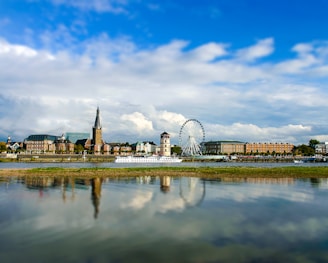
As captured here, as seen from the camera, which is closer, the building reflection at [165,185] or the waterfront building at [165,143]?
the building reflection at [165,185]

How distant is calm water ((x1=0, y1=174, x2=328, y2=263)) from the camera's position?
16.7 meters

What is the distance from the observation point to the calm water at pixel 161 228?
54.9 ft

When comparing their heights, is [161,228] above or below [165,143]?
below

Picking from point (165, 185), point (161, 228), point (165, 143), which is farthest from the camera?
point (165, 143)

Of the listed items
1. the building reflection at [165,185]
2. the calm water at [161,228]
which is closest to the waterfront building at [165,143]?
the building reflection at [165,185]

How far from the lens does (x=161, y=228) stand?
72.1 feet

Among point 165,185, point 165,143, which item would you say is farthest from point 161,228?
point 165,143

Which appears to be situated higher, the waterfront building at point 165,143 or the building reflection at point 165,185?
the waterfront building at point 165,143

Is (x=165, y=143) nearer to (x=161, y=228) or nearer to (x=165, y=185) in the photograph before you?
(x=165, y=185)

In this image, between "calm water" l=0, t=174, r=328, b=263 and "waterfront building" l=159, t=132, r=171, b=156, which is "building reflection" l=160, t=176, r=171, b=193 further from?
"waterfront building" l=159, t=132, r=171, b=156

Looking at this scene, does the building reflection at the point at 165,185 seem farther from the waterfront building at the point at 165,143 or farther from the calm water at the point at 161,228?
the waterfront building at the point at 165,143

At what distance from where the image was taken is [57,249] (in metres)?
17.3

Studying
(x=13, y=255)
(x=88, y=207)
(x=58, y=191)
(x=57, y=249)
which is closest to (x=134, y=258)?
(x=57, y=249)

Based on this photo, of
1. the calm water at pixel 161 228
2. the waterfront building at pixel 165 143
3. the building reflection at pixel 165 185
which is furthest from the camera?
the waterfront building at pixel 165 143
